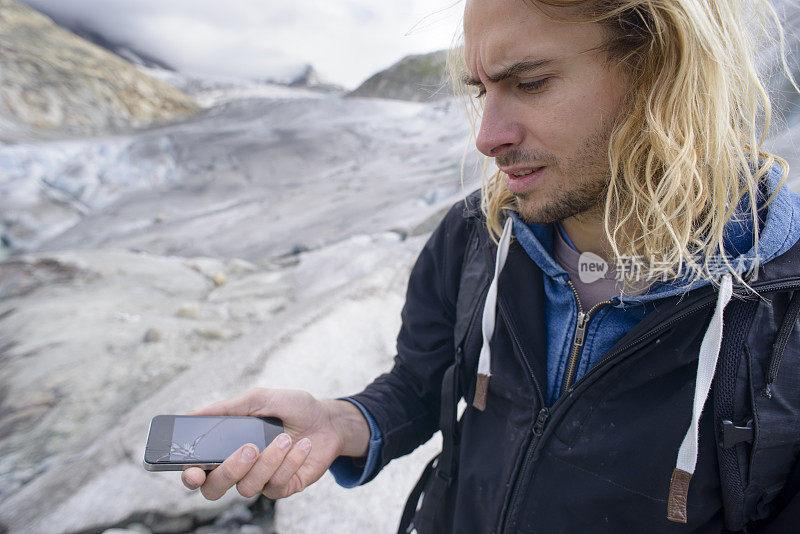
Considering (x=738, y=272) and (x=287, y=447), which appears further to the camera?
(x=287, y=447)

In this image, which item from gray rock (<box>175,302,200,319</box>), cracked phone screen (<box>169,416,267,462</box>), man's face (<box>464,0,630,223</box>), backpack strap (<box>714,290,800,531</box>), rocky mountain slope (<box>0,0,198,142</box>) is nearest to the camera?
backpack strap (<box>714,290,800,531</box>)

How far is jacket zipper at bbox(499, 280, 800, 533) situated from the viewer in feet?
3.28

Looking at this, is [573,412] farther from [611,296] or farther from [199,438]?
[199,438]

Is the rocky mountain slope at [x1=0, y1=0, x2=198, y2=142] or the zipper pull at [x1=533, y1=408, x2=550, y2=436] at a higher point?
the rocky mountain slope at [x1=0, y1=0, x2=198, y2=142]

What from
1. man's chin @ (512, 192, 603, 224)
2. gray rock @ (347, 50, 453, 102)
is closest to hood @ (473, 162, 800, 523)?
man's chin @ (512, 192, 603, 224)

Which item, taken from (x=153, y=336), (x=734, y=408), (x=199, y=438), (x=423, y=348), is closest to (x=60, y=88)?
(x=153, y=336)

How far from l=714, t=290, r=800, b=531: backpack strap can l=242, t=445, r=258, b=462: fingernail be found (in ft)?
3.50

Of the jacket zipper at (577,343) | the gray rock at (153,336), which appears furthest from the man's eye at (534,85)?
the gray rock at (153,336)

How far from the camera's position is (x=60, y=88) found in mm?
14938

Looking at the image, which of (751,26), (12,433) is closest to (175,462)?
(751,26)

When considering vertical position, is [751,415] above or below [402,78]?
below

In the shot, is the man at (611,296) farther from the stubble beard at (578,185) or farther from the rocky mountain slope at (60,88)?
the rocky mountain slope at (60,88)

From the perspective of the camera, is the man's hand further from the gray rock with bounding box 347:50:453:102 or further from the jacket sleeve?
the gray rock with bounding box 347:50:453:102

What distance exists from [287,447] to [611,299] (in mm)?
916
